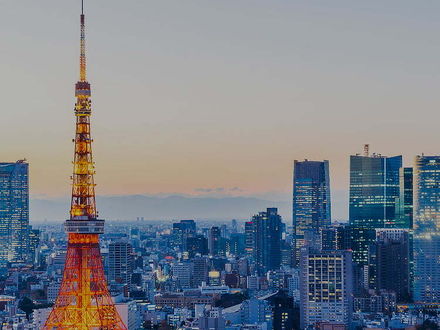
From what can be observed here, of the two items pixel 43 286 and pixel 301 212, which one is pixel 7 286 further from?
pixel 301 212

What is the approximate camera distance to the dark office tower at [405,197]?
251ft

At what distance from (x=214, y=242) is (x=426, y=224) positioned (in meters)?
30.1

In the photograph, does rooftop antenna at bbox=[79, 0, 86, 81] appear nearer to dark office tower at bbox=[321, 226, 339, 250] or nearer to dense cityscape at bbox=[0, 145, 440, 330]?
dense cityscape at bbox=[0, 145, 440, 330]

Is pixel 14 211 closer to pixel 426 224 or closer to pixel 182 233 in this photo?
pixel 182 233

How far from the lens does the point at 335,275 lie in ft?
152

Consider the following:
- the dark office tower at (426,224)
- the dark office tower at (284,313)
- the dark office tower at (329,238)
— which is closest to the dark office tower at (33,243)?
the dark office tower at (329,238)

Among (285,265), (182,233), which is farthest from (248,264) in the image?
(182,233)

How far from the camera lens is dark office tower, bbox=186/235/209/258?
88019 millimetres

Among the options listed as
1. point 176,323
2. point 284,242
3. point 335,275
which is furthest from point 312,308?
point 284,242

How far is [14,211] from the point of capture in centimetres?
8131

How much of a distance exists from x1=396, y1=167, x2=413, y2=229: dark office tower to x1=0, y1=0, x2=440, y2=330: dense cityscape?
152 mm

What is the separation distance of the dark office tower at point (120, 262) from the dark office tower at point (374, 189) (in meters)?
17.6

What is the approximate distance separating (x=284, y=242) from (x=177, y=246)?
1397 cm

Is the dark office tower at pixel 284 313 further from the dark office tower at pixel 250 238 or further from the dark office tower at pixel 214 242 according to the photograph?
the dark office tower at pixel 214 242
